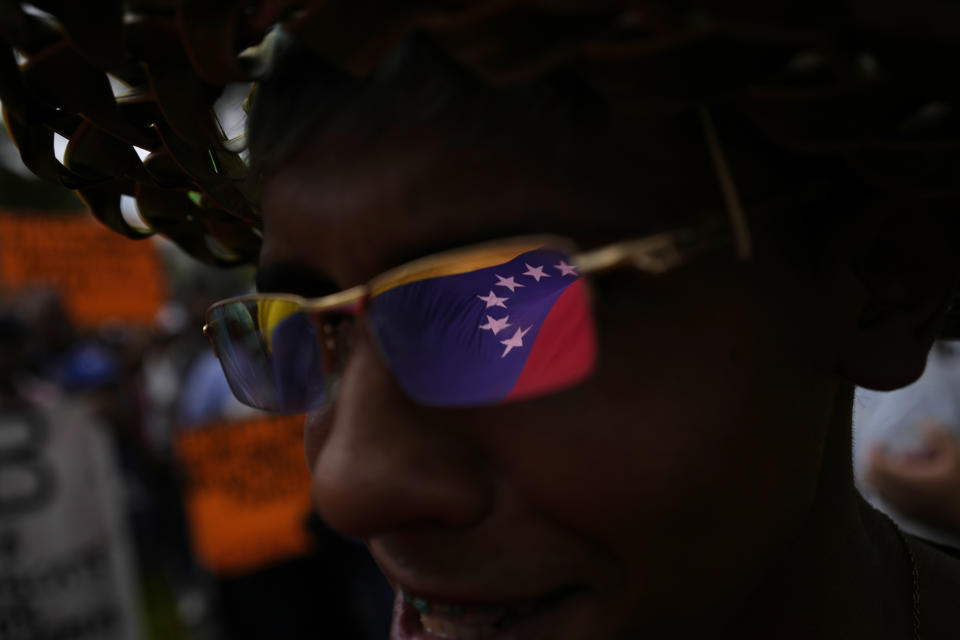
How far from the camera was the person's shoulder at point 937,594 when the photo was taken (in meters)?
1.42

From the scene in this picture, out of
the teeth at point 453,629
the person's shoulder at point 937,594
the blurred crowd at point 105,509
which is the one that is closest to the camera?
the teeth at point 453,629

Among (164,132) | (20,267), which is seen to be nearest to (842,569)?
(164,132)

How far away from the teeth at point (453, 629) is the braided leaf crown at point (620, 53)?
29.1 inches

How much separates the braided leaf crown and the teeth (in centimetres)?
74

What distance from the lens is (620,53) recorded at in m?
0.85

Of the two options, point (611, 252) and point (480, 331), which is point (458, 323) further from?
point (611, 252)

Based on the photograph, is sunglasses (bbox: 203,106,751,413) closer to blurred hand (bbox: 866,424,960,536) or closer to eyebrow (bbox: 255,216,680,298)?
eyebrow (bbox: 255,216,680,298)

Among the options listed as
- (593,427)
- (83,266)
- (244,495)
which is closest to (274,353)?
(593,427)

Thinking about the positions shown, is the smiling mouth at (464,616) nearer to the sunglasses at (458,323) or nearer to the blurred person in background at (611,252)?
the blurred person in background at (611,252)

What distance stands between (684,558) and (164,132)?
1130 millimetres

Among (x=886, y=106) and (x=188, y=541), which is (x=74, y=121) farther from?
(x=188, y=541)

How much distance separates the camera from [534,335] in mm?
1686

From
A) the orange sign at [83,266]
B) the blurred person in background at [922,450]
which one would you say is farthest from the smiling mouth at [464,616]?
the orange sign at [83,266]

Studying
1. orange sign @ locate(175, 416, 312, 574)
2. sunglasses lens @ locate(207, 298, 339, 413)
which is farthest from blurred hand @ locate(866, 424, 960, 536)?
orange sign @ locate(175, 416, 312, 574)
